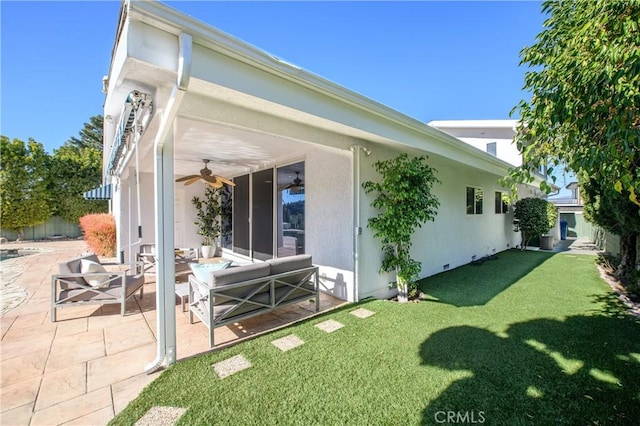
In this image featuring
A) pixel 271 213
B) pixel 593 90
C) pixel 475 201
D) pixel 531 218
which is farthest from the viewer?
pixel 531 218

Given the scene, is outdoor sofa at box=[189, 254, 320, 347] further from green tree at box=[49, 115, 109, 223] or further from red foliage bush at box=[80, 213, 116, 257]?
green tree at box=[49, 115, 109, 223]

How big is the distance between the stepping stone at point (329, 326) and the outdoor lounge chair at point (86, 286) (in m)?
3.20

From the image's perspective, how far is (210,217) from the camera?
10789mm

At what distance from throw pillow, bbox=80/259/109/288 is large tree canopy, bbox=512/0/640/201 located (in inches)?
235

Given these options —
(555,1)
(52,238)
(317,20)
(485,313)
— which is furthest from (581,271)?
(52,238)

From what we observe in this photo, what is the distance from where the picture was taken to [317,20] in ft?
20.4

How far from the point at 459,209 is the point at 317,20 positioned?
647 cm

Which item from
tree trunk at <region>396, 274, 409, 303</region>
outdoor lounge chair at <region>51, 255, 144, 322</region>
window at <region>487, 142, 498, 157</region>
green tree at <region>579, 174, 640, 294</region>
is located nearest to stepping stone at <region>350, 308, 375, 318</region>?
tree trunk at <region>396, 274, 409, 303</region>

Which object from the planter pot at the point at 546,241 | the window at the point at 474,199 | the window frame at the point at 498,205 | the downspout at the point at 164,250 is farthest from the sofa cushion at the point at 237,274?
the planter pot at the point at 546,241

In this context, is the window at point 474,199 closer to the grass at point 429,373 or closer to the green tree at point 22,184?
the grass at point 429,373

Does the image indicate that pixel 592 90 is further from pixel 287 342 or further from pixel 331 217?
pixel 331 217

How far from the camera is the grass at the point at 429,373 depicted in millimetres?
2318

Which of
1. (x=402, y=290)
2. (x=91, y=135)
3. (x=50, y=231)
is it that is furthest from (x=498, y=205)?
(x=91, y=135)

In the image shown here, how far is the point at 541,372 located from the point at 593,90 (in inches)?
110
